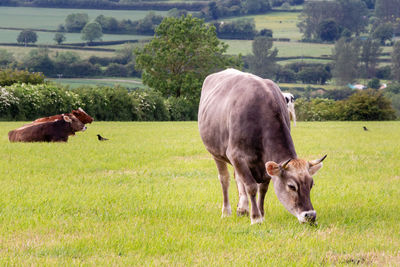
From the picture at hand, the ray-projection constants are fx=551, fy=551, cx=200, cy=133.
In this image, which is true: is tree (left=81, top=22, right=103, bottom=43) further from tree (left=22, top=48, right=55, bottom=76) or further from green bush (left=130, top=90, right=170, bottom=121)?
green bush (left=130, top=90, right=170, bottom=121)

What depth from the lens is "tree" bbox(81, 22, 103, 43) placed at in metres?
174

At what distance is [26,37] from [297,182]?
17313cm

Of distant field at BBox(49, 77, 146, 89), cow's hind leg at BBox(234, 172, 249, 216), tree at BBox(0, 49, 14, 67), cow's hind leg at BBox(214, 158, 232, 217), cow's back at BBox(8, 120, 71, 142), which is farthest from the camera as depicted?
tree at BBox(0, 49, 14, 67)

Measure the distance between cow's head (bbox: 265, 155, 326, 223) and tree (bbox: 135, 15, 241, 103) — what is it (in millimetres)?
65410

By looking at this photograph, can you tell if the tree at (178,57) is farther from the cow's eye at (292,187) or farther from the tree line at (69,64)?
the tree line at (69,64)

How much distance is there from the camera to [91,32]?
175125mm

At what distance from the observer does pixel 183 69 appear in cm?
7694

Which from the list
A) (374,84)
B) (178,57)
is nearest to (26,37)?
(178,57)

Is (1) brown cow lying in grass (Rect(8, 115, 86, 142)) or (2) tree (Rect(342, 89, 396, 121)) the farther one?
(2) tree (Rect(342, 89, 396, 121))

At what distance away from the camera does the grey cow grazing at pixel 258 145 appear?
784 centimetres

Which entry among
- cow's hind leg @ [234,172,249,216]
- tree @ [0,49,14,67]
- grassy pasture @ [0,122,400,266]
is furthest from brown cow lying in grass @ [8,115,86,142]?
tree @ [0,49,14,67]

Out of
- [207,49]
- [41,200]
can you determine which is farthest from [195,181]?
[207,49]

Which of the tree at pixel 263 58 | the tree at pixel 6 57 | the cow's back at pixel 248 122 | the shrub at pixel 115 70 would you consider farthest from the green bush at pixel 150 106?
the tree at pixel 263 58

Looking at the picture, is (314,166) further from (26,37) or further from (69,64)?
(26,37)
